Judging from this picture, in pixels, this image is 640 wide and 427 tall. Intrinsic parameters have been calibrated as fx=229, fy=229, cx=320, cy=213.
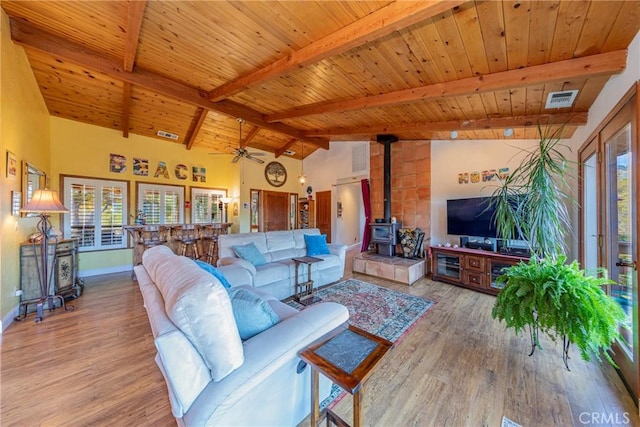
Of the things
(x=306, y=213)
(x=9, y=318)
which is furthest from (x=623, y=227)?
(x=306, y=213)

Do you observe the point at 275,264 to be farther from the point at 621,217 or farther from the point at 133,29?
the point at 621,217

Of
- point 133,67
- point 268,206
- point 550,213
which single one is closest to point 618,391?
point 550,213

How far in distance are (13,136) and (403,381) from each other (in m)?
5.22

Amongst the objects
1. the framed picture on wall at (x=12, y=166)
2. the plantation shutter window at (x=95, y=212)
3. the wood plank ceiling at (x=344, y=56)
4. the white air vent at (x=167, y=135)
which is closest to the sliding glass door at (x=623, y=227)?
the wood plank ceiling at (x=344, y=56)

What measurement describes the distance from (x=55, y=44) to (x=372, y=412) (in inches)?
214

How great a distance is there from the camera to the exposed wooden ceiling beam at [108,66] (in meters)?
2.91

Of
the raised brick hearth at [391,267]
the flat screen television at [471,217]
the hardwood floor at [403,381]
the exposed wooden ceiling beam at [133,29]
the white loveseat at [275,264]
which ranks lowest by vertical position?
the hardwood floor at [403,381]

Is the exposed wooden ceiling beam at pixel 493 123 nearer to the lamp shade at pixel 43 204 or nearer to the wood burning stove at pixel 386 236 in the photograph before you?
the wood burning stove at pixel 386 236

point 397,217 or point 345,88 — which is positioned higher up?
point 345,88

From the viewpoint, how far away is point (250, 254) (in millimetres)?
3508

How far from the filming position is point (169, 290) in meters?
1.24

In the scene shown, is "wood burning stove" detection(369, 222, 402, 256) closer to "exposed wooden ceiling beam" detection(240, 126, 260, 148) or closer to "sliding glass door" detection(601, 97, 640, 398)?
"sliding glass door" detection(601, 97, 640, 398)

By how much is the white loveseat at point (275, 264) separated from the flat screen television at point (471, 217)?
2171mm

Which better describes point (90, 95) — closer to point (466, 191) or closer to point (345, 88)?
point (345, 88)
